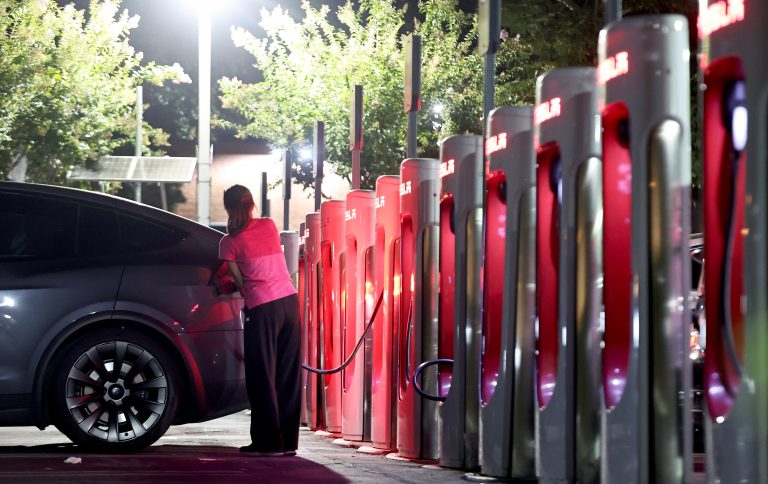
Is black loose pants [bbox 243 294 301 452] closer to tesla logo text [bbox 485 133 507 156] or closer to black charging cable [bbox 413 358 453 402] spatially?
black charging cable [bbox 413 358 453 402]

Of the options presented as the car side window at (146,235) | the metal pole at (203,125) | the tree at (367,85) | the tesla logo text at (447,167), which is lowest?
the car side window at (146,235)

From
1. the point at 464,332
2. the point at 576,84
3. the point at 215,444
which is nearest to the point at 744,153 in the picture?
the point at 576,84

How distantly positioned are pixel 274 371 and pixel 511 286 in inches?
96.7

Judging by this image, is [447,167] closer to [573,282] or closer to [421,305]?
[421,305]

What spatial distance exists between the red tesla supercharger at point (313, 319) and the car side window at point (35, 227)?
3712 millimetres

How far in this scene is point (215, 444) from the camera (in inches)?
454

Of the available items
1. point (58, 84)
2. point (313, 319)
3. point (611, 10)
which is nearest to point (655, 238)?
point (611, 10)

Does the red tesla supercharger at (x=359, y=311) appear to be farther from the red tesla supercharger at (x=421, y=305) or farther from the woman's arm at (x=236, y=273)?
the woman's arm at (x=236, y=273)

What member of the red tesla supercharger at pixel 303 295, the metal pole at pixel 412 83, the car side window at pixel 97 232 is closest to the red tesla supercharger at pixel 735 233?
the car side window at pixel 97 232

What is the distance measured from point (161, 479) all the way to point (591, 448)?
2.33m

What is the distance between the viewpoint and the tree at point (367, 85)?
39.3 metres

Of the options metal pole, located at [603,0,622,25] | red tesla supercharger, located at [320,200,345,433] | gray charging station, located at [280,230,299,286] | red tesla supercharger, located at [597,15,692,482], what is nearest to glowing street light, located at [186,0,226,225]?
gray charging station, located at [280,230,299,286]

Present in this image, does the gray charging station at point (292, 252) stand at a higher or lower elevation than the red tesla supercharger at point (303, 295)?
higher

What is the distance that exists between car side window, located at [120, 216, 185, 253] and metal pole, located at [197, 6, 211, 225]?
10792 mm
